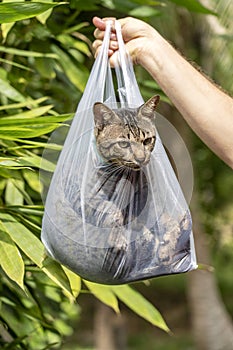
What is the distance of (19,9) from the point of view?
1789 mm

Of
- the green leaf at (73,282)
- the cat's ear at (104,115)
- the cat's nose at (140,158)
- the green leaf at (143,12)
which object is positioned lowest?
the green leaf at (73,282)

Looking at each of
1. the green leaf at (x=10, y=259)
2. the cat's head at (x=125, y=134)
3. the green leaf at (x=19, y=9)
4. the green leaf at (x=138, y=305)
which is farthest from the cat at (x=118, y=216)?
the green leaf at (x=138, y=305)

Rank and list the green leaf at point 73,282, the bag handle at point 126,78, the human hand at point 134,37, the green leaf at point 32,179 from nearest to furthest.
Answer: the bag handle at point 126,78 < the human hand at point 134,37 < the green leaf at point 73,282 < the green leaf at point 32,179

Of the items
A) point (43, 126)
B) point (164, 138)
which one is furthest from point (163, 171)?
point (43, 126)

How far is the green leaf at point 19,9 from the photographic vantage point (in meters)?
1.77

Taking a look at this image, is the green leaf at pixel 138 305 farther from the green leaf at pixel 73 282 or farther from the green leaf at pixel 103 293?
the green leaf at pixel 73 282

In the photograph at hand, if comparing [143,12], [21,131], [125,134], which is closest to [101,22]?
[21,131]

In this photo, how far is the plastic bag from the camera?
1493 millimetres

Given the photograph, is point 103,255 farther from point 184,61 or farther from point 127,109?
point 184,61

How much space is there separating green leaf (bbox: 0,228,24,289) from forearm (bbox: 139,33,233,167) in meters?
0.49

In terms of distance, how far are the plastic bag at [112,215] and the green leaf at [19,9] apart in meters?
0.25

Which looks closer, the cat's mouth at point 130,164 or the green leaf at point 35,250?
the cat's mouth at point 130,164

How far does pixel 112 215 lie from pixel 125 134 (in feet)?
0.51

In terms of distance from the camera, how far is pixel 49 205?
1590mm
